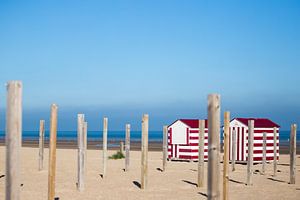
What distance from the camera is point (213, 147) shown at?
7094 mm

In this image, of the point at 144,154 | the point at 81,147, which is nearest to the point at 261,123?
the point at 144,154

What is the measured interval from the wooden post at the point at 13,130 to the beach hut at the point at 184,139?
19.6 metres

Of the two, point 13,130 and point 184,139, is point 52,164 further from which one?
point 184,139

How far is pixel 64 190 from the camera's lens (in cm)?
1497

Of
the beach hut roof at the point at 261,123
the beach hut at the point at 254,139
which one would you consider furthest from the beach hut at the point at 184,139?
the beach hut roof at the point at 261,123

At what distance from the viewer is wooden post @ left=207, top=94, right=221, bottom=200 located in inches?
271

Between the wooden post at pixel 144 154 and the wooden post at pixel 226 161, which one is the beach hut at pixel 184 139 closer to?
the wooden post at pixel 144 154

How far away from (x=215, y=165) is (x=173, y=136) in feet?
66.8

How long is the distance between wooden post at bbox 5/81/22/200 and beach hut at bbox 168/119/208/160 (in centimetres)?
1959

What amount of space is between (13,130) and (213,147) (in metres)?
3.02

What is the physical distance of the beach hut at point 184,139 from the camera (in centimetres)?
2661

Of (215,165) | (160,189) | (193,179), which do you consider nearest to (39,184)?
(160,189)

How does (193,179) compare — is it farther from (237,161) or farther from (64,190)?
(237,161)

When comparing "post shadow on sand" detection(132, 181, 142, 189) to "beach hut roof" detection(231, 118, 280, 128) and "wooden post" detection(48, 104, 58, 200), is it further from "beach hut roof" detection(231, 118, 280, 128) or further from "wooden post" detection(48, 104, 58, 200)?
"beach hut roof" detection(231, 118, 280, 128)
